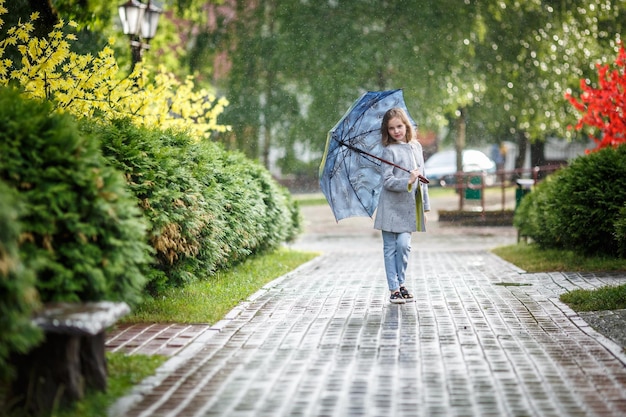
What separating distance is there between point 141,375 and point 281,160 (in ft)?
106

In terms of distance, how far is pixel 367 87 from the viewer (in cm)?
3338

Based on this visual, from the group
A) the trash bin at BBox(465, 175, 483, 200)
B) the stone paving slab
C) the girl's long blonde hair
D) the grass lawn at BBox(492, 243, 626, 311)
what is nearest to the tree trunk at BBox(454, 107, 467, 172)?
the trash bin at BBox(465, 175, 483, 200)

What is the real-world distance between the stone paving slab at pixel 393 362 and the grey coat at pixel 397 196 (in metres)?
0.80

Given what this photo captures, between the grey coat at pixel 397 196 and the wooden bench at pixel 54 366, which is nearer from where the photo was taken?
the wooden bench at pixel 54 366

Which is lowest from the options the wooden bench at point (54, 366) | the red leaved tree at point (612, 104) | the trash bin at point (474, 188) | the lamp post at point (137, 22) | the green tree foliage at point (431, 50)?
the wooden bench at point (54, 366)

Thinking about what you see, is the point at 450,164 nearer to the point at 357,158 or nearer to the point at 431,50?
the point at 431,50

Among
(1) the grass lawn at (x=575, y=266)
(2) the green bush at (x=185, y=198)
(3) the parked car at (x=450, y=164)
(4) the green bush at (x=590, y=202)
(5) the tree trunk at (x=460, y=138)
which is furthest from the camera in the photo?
(3) the parked car at (x=450, y=164)

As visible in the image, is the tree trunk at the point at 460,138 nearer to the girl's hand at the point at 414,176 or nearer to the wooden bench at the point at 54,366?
the girl's hand at the point at 414,176

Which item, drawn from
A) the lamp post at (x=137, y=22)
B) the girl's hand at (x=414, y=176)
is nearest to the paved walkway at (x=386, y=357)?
the girl's hand at (x=414, y=176)

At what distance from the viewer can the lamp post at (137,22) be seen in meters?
15.5

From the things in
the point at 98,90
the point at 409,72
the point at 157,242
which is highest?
the point at 409,72

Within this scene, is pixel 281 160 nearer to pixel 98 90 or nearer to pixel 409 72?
pixel 409 72

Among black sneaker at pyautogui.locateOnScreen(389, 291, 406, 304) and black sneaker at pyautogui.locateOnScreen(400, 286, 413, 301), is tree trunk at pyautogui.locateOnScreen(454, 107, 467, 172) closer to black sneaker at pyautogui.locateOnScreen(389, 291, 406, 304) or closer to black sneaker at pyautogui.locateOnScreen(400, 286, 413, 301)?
black sneaker at pyautogui.locateOnScreen(400, 286, 413, 301)

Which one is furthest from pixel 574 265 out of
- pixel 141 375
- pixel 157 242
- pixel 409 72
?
pixel 409 72
